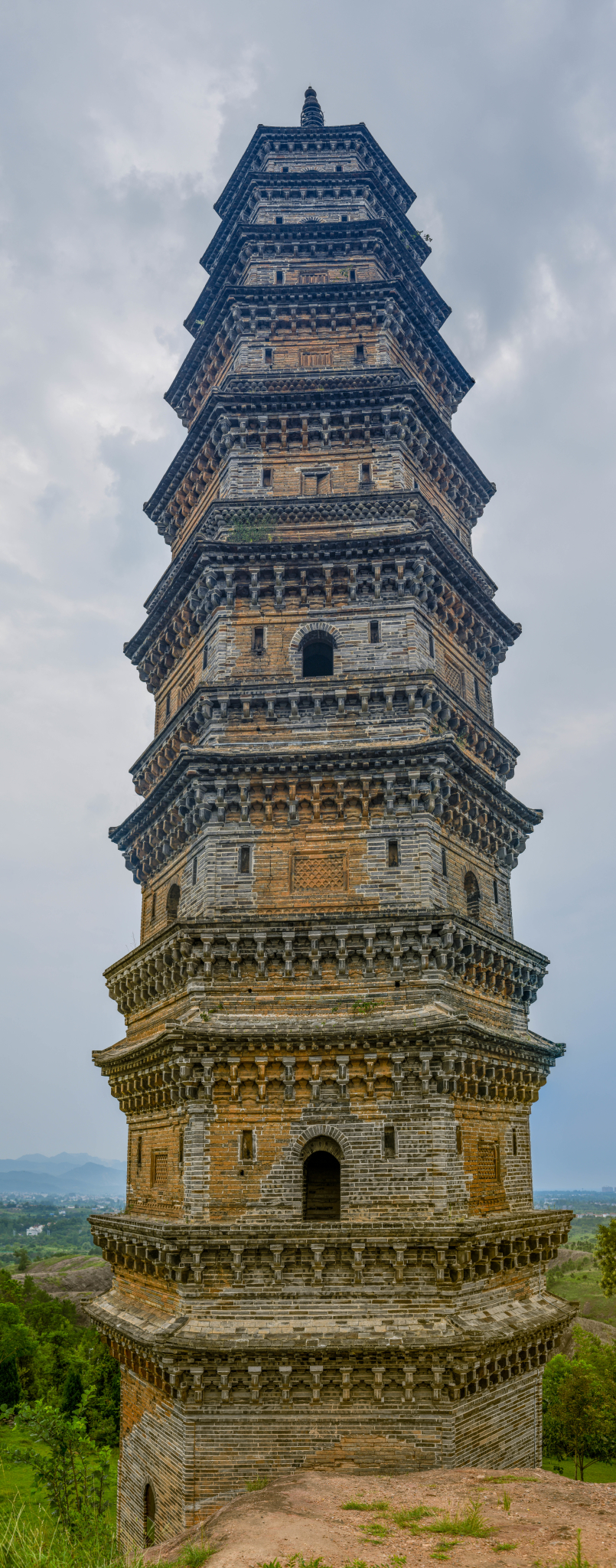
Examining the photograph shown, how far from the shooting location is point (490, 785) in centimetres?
2105

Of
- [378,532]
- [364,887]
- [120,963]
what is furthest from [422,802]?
[120,963]

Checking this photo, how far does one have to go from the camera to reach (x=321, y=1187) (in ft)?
55.4

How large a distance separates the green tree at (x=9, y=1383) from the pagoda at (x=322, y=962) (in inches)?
1249

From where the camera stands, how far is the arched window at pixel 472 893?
20.4m

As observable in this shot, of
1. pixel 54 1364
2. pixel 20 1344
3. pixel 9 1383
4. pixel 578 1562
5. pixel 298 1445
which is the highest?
pixel 578 1562

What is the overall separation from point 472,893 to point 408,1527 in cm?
1121

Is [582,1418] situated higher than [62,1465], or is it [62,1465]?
[62,1465]

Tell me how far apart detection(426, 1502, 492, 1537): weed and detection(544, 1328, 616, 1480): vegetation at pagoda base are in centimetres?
2666

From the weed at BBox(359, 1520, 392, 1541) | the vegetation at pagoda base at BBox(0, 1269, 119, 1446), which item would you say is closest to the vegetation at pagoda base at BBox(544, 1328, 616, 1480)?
the vegetation at pagoda base at BBox(0, 1269, 119, 1446)

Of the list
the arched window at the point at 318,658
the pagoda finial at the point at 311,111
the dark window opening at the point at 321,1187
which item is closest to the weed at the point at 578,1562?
the dark window opening at the point at 321,1187

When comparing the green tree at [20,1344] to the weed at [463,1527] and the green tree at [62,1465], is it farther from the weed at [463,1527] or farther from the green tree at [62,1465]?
the weed at [463,1527]

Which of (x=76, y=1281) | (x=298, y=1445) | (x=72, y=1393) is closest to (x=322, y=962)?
(x=298, y=1445)

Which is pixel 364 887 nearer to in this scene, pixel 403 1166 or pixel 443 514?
pixel 403 1166

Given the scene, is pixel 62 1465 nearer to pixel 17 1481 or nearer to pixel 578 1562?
pixel 578 1562
